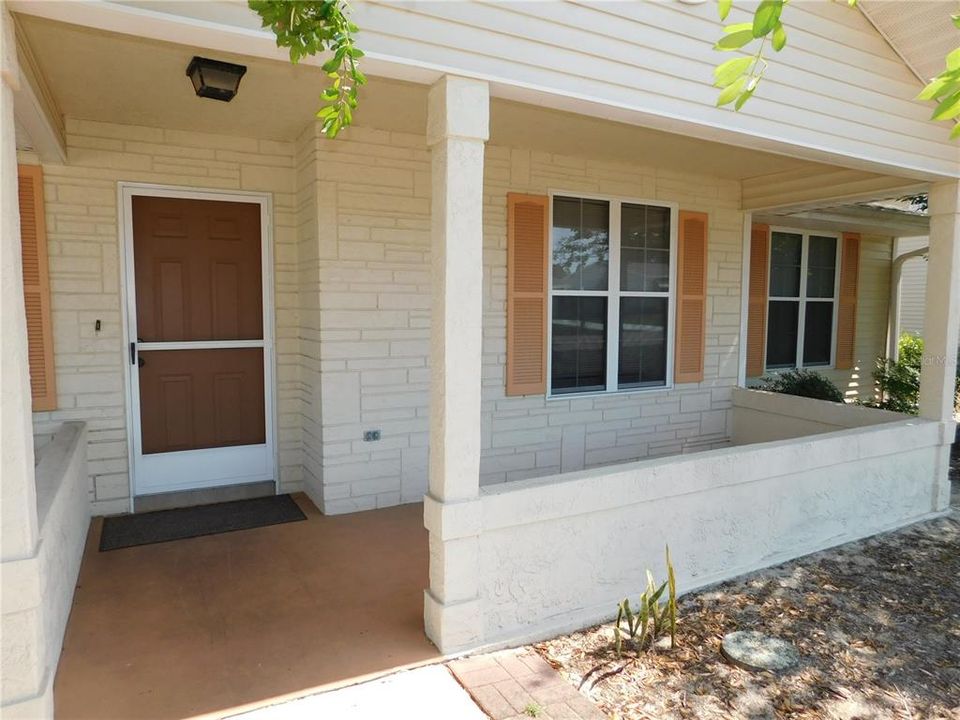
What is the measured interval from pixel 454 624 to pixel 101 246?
10.5ft

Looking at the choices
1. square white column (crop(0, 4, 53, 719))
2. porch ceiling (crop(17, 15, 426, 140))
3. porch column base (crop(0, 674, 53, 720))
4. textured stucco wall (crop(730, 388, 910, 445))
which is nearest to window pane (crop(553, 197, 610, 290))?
porch ceiling (crop(17, 15, 426, 140))

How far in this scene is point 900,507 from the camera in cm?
459

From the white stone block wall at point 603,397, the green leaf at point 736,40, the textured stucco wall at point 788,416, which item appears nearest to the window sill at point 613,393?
the white stone block wall at point 603,397

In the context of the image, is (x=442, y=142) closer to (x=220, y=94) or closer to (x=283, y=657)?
(x=220, y=94)

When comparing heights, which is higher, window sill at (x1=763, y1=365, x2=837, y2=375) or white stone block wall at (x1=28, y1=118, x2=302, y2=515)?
white stone block wall at (x1=28, y1=118, x2=302, y2=515)

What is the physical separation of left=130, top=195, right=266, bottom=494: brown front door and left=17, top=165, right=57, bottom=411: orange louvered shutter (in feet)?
1.58

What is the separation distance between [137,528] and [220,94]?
263cm

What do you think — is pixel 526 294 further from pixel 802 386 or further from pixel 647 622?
pixel 802 386

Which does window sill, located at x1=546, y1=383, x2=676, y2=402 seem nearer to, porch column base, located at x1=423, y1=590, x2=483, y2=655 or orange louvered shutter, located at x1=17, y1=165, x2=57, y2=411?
porch column base, located at x1=423, y1=590, x2=483, y2=655

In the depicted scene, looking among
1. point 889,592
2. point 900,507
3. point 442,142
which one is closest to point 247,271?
point 442,142

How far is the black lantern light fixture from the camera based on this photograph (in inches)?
119

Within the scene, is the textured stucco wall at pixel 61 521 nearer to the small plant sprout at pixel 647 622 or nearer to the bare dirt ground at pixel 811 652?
the bare dirt ground at pixel 811 652

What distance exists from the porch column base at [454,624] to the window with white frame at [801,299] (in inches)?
210

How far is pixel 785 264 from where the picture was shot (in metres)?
7.15
